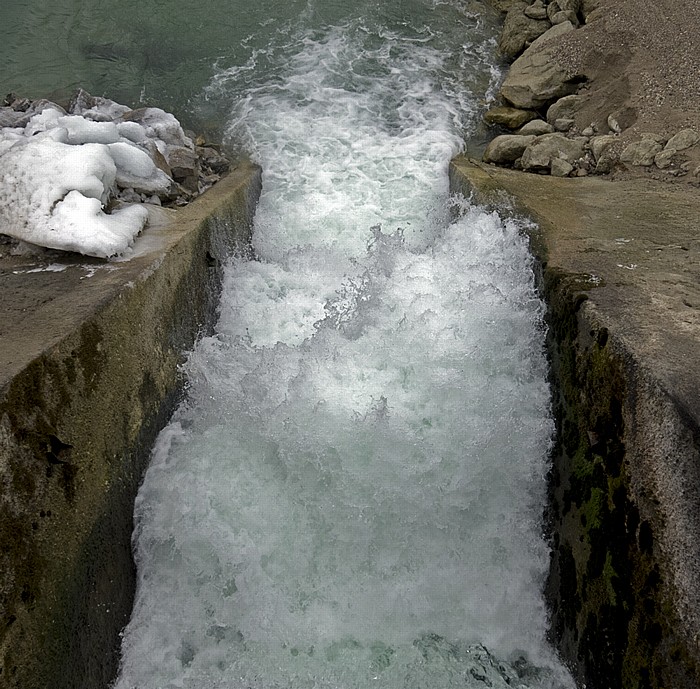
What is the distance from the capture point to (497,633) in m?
3.74

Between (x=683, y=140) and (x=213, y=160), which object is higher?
(x=683, y=140)

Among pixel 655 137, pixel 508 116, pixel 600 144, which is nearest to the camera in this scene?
pixel 655 137

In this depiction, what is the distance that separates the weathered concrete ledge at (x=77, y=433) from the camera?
3045mm

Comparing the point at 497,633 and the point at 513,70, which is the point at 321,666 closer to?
the point at 497,633

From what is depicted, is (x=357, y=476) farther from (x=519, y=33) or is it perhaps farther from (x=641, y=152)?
(x=519, y=33)

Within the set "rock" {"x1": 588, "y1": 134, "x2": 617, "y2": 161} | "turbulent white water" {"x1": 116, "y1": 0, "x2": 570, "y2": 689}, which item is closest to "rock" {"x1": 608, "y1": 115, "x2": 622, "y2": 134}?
"rock" {"x1": 588, "y1": 134, "x2": 617, "y2": 161}

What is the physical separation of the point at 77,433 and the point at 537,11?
29.1 ft

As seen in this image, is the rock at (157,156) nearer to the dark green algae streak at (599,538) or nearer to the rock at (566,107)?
the dark green algae streak at (599,538)

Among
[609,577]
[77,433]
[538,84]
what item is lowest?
[609,577]

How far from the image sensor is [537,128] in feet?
24.0

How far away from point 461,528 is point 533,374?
1.19 meters

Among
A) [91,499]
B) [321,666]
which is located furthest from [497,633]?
[91,499]

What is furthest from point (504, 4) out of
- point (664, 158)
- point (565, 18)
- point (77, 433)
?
point (77, 433)

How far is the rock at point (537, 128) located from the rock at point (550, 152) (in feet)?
1.83
